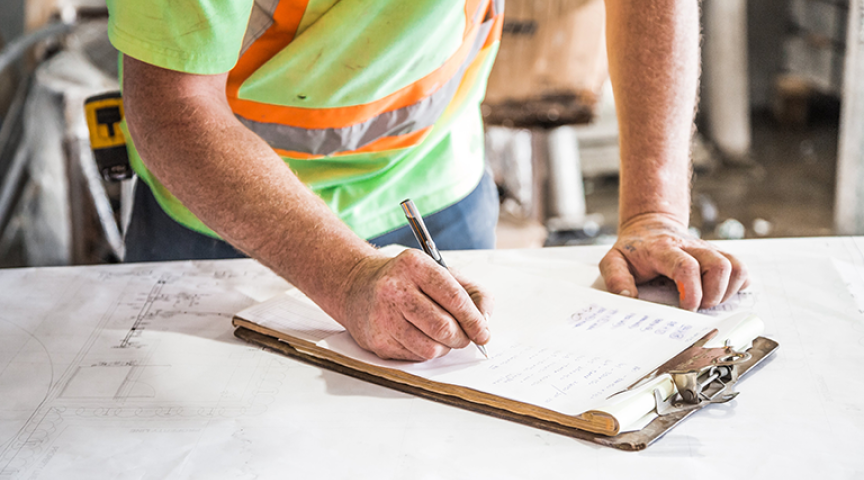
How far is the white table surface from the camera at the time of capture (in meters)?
0.62

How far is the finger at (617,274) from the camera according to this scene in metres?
0.92

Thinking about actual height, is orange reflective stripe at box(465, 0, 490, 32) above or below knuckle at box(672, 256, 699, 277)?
above

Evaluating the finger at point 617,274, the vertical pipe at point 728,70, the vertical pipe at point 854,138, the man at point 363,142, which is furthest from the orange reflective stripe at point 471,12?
the vertical pipe at point 728,70

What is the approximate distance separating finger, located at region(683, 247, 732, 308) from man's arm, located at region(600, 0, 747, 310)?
11 centimetres

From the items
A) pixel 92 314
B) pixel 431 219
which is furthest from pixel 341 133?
pixel 92 314

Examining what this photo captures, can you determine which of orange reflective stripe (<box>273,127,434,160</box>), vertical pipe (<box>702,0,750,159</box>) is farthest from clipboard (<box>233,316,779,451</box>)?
vertical pipe (<box>702,0,750,159</box>)

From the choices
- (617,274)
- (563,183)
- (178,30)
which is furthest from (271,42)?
(563,183)

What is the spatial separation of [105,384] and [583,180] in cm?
351

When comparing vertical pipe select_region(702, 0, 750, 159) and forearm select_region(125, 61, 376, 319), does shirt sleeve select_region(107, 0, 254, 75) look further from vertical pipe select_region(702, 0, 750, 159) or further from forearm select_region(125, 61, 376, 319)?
vertical pipe select_region(702, 0, 750, 159)

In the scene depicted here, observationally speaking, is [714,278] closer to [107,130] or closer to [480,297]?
[480,297]

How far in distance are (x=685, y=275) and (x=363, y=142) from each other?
49cm

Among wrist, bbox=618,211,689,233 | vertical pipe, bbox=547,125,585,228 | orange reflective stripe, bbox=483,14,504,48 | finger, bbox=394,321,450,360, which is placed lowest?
vertical pipe, bbox=547,125,585,228

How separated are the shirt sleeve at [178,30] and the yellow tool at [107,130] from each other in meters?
0.36

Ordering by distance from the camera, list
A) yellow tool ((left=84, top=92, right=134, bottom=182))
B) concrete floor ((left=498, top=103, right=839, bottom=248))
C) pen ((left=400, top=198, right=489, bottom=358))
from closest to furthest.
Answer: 1. pen ((left=400, top=198, right=489, bottom=358))
2. yellow tool ((left=84, top=92, right=134, bottom=182))
3. concrete floor ((left=498, top=103, right=839, bottom=248))
